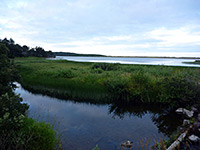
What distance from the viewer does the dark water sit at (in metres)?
8.73

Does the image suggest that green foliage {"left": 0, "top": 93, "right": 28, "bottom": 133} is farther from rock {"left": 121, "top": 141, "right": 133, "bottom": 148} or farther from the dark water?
rock {"left": 121, "top": 141, "right": 133, "bottom": 148}

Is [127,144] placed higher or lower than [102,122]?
higher

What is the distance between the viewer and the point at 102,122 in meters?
11.3

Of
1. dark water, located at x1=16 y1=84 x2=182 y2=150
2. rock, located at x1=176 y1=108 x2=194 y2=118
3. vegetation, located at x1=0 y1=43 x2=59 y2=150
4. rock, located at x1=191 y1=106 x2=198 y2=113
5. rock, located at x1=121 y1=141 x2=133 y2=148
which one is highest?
vegetation, located at x1=0 y1=43 x2=59 y2=150

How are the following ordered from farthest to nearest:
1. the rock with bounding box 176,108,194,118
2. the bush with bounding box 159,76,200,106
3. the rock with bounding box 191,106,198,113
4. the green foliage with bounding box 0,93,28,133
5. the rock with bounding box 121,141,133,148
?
the bush with bounding box 159,76,200,106 < the rock with bounding box 191,106,198,113 < the rock with bounding box 176,108,194,118 < the rock with bounding box 121,141,133,148 < the green foliage with bounding box 0,93,28,133

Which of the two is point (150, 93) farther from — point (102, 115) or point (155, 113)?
point (102, 115)

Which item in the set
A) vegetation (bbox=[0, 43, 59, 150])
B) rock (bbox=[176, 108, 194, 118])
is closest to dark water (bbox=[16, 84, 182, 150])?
rock (bbox=[176, 108, 194, 118])

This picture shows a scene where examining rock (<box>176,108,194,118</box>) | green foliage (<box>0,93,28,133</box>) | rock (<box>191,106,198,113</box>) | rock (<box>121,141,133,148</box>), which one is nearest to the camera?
green foliage (<box>0,93,28,133</box>)

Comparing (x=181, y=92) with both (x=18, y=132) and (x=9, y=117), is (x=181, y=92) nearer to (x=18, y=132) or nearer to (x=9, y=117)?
(x=18, y=132)

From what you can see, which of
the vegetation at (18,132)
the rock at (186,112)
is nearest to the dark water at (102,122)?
the rock at (186,112)

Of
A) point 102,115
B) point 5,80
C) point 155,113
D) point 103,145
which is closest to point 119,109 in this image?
point 102,115

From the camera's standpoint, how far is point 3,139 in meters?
5.05

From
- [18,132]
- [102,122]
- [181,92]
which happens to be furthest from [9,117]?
[181,92]

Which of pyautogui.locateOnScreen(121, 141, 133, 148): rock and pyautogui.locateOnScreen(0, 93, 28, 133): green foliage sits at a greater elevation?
Answer: pyautogui.locateOnScreen(0, 93, 28, 133): green foliage
